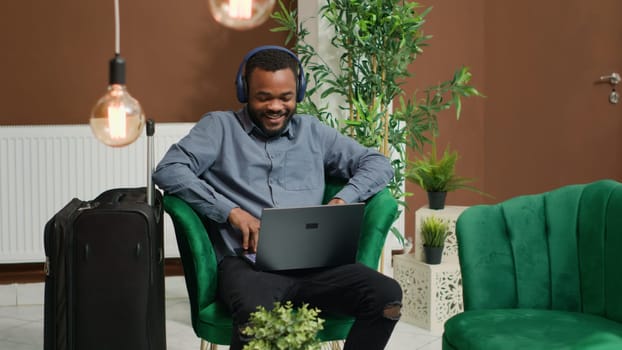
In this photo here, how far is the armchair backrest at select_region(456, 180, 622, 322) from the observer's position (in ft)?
7.77

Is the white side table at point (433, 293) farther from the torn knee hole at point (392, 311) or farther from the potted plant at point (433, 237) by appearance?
the torn knee hole at point (392, 311)

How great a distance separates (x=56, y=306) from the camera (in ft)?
8.29

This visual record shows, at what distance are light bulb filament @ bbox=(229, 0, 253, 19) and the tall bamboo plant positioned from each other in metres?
2.06

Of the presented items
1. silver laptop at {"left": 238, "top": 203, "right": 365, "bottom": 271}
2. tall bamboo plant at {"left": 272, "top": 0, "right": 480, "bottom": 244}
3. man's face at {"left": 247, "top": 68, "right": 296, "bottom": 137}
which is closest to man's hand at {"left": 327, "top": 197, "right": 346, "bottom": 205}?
silver laptop at {"left": 238, "top": 203, "right": 365, "bottom": 271}

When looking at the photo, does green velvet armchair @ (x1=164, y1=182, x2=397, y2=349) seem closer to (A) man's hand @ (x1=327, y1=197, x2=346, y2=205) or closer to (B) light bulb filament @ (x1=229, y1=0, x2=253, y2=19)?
(A) man's hand @ (x1=327, y1=197, x2=346, y2=205)

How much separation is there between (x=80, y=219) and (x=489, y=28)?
9.50 feet

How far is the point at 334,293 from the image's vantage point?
8.14 feet

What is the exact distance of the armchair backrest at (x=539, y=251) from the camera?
7.77ft

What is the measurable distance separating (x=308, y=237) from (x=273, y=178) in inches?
15.6

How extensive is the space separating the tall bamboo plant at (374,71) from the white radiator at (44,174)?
0.95 meters

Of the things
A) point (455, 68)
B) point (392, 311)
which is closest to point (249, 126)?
point (392, 311)

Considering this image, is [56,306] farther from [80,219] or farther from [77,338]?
[80,219]

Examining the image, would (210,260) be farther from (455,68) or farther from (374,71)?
(455,68)

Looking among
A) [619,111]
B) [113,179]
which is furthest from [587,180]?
[113,179]
